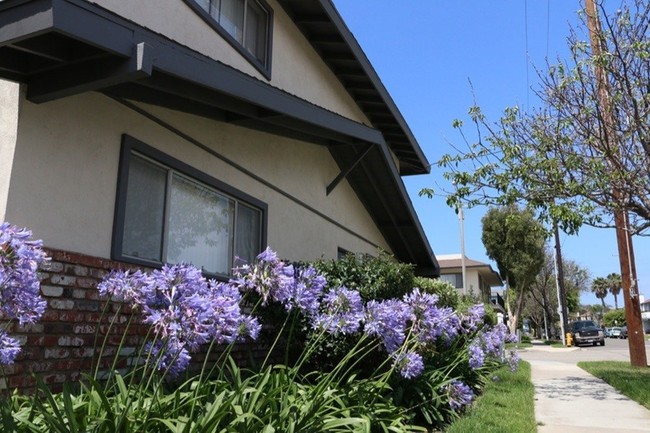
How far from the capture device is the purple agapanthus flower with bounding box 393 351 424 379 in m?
5.28

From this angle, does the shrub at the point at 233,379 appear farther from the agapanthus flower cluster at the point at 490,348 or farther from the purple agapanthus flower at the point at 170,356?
the agapanthus flower cluster at the point at 490,348

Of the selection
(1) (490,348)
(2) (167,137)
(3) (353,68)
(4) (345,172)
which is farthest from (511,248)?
(2) (167,137)

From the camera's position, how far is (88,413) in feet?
11.3

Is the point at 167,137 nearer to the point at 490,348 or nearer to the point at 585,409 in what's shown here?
the point at 490,348

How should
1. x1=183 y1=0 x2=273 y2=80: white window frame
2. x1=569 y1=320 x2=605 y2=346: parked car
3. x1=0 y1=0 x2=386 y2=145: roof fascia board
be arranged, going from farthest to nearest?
x1=569 y1=320 x2=605 y2=346: parked car < x1=183 y1=0 x2=273 y2=80: white window frame < x1=0 y1=0 x2=386 y2=145: roof fascia board

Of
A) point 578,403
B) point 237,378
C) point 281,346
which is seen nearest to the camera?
point 237,378

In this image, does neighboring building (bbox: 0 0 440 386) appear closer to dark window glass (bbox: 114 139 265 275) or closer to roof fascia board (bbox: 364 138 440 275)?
dark window glass (bbox: 114 139 265 275)

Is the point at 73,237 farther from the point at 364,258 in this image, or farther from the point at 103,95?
the point at 364,258

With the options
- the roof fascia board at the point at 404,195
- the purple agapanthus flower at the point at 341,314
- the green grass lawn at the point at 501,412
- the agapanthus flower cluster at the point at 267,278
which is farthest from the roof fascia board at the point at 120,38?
the roof fascia board at the point at 404,195

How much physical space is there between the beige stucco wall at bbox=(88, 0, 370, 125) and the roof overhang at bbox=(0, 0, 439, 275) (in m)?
0.81

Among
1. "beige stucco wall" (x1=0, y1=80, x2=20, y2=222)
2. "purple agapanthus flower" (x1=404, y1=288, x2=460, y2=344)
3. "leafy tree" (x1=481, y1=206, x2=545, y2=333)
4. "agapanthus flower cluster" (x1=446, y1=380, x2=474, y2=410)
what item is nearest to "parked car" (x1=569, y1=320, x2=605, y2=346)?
"leafy tree" (x1=481, y1=206, x2=545, y2=333)

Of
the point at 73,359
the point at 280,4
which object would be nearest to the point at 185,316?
the point at 73,359

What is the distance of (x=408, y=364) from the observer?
529 cm

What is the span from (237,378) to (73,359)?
1621mm
